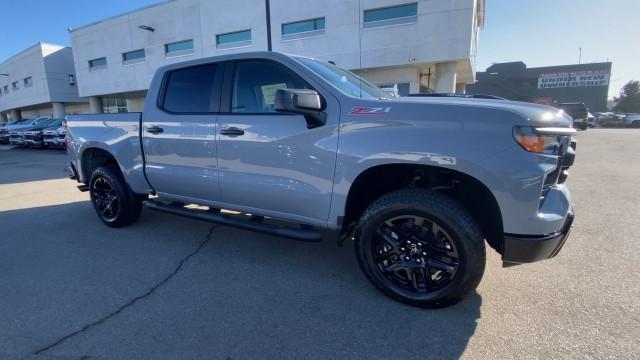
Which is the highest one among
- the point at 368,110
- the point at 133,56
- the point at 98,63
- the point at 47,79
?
the point at 133,56

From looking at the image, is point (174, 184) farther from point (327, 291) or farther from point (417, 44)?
point (417, 44)

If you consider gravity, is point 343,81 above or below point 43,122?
above

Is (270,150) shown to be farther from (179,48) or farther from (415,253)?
(179,48)

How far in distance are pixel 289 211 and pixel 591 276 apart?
2.82 m

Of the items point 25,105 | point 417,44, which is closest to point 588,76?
point 417,44

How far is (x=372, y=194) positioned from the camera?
3.13 m

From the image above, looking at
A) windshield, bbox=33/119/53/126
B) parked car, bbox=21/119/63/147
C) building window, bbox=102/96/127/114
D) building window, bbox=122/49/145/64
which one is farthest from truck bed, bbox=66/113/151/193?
building window, bbox=102/96/127/114

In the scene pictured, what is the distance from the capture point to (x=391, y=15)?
1753 centimetres

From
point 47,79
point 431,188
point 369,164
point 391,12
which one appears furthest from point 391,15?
point 47,79

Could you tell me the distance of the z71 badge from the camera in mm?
2570

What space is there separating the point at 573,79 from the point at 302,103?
57.3 meters

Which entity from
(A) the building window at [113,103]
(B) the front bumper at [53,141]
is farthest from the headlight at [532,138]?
(A) the building window at [113,103]

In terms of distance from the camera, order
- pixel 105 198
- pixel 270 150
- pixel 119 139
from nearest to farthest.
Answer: pixel 270 150, pixel 119 139, pixel 105 198

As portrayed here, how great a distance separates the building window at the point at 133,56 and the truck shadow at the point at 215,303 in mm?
26399
